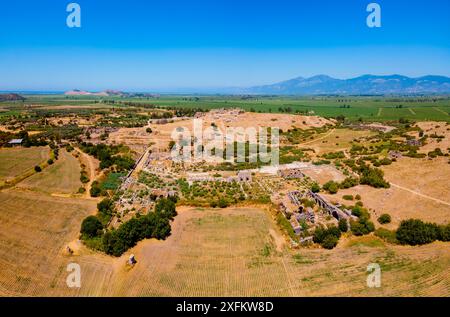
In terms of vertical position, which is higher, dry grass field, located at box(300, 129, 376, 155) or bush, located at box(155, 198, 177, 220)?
dry grass field, located at box(300, 129, 376, 155)

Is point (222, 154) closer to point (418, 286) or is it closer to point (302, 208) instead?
point (302, 208)

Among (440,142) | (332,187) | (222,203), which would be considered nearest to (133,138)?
(222,203)

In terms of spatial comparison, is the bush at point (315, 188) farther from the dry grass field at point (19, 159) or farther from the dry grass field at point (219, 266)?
the dry grass field at point (19, 159)

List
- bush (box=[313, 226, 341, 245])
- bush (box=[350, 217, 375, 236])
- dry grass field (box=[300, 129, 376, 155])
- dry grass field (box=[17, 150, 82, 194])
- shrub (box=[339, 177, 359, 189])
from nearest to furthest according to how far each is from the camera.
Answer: bush (box=[313, 226, 341, 245]) < bush (box=[350, 217, 375, 236]) < shrub (box=[339, 177, 359, 189]) < dry grass field (box=[17, 150, 82, 194]) < dry grass field (box=[300, 129, 376, 155])

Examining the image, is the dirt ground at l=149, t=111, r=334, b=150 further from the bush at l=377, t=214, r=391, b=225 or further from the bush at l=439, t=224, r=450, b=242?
the bush at l=439, t=224, r=450, b=242

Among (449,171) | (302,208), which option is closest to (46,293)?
(302,208)

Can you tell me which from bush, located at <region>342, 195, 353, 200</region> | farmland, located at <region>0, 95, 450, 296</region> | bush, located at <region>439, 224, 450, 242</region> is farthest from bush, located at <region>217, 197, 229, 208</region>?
bush, located at <region>439, 224, 450, 242</region>

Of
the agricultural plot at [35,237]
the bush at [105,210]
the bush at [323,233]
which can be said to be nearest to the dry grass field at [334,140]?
the bush at [323,233]
